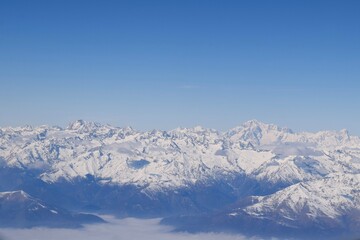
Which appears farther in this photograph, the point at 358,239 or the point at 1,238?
the point at 358,239
